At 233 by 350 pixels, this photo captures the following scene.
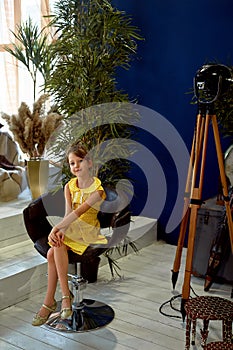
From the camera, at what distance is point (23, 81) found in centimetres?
560

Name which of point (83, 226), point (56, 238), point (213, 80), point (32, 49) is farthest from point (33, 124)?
point (213, 80)

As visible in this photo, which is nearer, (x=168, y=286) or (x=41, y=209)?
(x=41, y=209)

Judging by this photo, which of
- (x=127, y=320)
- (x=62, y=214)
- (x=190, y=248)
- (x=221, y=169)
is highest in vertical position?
(x=221, y=169)

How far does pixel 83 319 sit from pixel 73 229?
0.58 m

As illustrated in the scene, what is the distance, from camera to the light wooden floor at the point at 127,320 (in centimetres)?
289

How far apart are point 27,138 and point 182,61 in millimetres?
1530

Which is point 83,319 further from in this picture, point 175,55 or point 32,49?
point 32,49

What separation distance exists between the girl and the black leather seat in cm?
7

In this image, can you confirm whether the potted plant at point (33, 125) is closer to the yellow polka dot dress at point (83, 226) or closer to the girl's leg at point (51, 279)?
the yellow polka dot dress at point (83, 226)

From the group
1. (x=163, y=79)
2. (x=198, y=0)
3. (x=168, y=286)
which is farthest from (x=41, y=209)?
(x=198, y=0)

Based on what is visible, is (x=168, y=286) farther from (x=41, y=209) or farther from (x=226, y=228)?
(x=41, y=209)

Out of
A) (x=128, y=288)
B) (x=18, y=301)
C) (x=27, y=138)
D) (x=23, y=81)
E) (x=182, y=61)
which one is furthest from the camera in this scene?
(x=23, y=81)

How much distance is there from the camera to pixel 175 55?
4.54m

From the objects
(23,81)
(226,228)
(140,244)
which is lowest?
(140,244)
